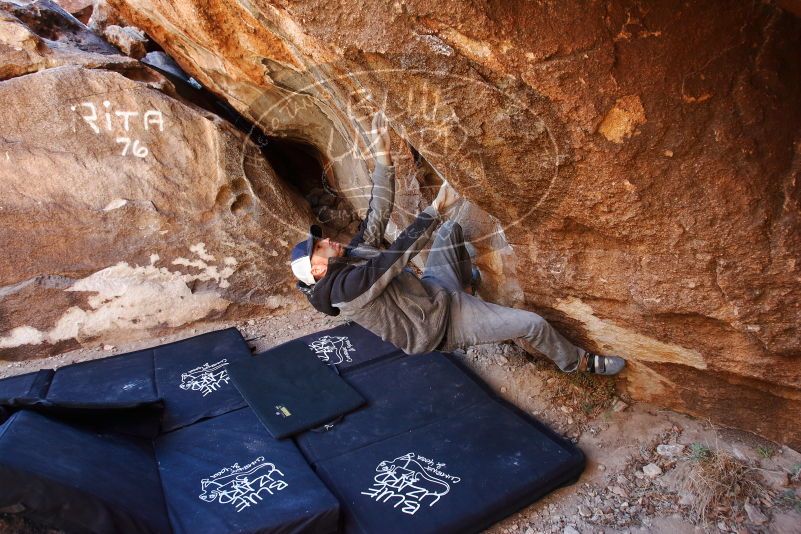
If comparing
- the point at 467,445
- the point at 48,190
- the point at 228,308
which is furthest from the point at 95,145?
the point at 467,445

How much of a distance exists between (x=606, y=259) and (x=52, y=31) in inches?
194

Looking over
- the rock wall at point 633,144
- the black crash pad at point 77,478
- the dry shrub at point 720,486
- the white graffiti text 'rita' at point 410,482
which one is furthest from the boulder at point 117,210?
the dry shrub at point 720,486

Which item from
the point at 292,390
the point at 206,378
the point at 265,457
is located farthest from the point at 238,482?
the point at 206,378

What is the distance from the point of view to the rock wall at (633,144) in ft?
5.53

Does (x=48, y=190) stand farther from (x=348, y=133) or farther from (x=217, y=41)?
(x=348, y=133)

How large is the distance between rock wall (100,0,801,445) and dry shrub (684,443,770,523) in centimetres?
32

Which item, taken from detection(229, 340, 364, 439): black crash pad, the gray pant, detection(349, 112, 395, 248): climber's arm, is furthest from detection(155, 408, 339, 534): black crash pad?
detection(349, 112, 395, 248): climber's arm

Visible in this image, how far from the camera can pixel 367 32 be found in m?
1.83

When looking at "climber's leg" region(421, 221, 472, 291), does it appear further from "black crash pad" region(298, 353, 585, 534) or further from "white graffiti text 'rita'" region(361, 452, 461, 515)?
"white graffiti text 'rita'" region(361, 452, 461, 515)

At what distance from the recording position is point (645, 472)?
2578 mm

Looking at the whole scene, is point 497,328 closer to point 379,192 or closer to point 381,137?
point 379,192

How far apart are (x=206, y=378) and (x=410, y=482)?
1792 millimetres

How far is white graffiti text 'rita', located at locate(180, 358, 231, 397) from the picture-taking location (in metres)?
3.54

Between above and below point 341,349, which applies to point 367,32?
above
